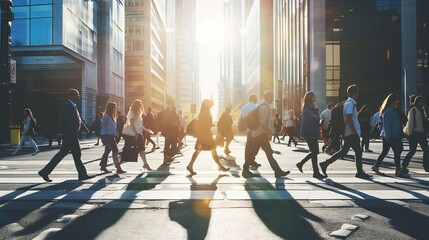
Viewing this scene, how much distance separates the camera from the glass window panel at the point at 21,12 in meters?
32.2

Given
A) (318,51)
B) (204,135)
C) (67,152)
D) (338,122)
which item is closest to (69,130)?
(67,152)


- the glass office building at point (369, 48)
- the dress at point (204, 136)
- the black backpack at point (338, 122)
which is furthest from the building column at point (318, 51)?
the dress at point (204, 136)

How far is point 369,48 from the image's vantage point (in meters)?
36.3

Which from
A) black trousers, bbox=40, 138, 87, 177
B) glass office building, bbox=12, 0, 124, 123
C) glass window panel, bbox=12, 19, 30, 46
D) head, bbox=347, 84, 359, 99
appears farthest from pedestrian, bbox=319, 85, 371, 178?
glass window panel, bbox=12, 19, 30, 46

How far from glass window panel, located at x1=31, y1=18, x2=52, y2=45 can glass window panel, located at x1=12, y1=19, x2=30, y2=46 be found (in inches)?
16.4

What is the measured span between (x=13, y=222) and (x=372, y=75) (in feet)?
118

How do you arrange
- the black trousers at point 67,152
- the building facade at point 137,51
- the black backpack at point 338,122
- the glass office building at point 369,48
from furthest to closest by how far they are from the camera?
the building facade at point 137,51
the glass office building at point 369,48
the black backpack at point 338,122
the black trousers at point 67,152

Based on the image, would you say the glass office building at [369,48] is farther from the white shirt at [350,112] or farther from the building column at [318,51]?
the white shirt at [350,112]

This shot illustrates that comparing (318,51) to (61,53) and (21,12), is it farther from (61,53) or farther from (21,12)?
(21,12)

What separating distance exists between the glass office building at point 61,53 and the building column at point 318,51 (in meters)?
19.8

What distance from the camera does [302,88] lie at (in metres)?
41.6

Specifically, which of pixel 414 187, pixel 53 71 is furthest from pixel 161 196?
pixel 53 71

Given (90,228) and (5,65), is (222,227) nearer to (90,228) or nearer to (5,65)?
(90,228)

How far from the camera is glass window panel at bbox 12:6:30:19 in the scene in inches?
1266
